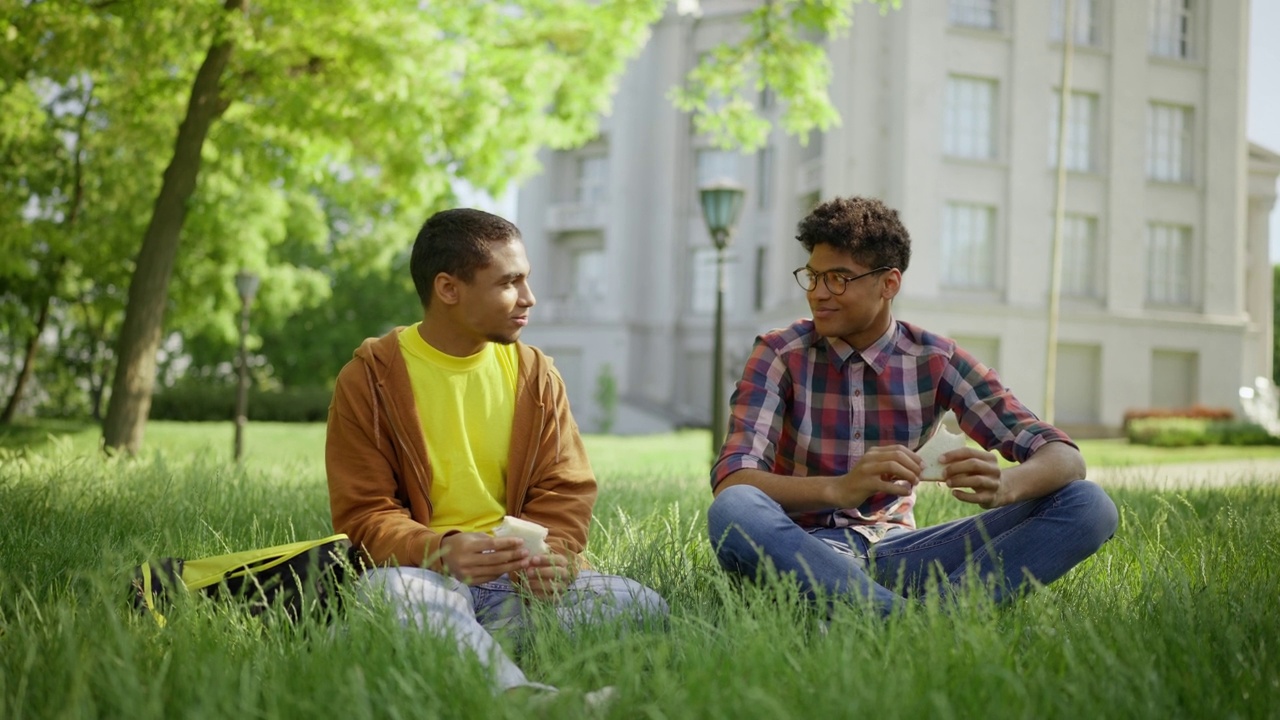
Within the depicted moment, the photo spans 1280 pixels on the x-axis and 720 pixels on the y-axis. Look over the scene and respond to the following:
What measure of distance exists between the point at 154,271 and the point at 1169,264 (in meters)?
24.3

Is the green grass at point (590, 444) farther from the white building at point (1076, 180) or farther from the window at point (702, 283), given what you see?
the window at point (702, 283)

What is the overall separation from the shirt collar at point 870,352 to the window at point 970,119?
23664 millimetres

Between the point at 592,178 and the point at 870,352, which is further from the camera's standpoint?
the point at 592,178

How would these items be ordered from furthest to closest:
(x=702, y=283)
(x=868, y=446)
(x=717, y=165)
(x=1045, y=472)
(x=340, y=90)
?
1. (x=702, y=283)
2. (x=717, y=165)
3. (x=340, y=90)
4. (x=868, y=446)
5. (x=1045, y=472)

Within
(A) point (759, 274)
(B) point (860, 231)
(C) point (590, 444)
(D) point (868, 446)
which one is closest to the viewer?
(B) point (860, 231)

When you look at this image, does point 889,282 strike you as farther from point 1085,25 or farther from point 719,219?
point 1085,25

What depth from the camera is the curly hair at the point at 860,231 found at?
12.8 ft

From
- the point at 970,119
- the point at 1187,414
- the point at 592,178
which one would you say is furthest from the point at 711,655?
the point at 592,178

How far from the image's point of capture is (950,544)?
3758 millimetres

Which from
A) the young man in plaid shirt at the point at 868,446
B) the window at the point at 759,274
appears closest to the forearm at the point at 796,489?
the young man in plaid shirt at the point at 868,446

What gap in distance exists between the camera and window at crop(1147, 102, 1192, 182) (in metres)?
27.6

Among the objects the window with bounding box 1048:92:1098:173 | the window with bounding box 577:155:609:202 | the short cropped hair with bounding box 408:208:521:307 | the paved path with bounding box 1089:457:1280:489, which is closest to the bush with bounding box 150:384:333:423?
the window with bounding box 577:155:609:202

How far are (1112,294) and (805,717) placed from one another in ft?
88.8

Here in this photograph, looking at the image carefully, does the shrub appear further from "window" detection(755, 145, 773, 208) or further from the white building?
"window" detection(755, 145, 773, 208)
